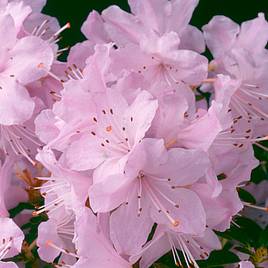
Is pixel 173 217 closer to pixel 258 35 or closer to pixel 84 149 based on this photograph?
pixel 84 149

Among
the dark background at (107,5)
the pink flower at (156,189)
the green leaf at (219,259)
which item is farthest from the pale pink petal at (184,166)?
the dark background at (107,5)

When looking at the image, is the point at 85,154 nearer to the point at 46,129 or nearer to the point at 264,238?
the point at 46,129

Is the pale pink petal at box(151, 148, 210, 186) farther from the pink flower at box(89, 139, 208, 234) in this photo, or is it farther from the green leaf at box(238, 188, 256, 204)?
the green leaf at box(238, 188, 256, 204)

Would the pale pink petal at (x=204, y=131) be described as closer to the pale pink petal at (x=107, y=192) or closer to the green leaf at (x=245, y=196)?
the pale pink petal at (x=107, y=192)

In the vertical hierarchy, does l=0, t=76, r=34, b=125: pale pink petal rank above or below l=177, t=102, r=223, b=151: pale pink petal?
above

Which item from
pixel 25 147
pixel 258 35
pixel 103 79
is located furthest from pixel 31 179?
pixel 258 35

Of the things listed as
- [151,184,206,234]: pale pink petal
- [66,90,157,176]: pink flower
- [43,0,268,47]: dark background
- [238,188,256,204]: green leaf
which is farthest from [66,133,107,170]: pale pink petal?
[43,0,268,47]: dark background
